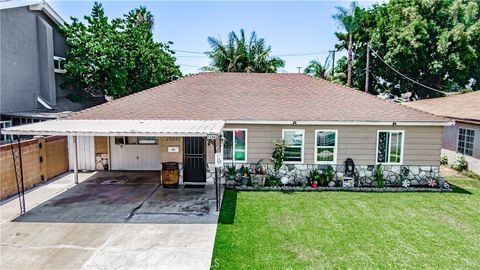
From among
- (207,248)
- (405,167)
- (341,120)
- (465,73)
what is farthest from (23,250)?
(465,73)

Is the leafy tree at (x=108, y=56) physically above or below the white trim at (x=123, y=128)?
above

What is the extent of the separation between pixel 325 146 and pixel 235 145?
11.4 feet

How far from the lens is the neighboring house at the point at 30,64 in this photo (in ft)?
50.8

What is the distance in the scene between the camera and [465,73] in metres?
27.6

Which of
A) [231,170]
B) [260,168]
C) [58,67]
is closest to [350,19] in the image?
[260,168]

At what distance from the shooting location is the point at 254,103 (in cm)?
1366

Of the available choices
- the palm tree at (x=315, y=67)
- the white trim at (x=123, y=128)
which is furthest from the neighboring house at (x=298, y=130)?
the palm tree at (x=315, y=67)

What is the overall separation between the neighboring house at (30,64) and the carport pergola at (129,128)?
5.85m

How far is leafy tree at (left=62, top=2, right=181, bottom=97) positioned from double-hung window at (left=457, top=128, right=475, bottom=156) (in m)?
18.8

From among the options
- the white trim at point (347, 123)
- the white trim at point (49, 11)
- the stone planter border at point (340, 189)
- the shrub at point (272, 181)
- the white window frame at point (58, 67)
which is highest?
the white trim at point (49, 11)

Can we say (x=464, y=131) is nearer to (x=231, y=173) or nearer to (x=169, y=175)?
(x=231, y=173)

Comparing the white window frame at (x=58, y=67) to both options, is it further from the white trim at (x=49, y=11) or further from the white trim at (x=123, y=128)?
the white trim at (x=123, y=128)

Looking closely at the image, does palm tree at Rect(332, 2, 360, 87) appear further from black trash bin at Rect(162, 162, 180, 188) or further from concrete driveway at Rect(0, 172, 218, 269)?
concrete driveway at Rect(0, 172, 218, 269)

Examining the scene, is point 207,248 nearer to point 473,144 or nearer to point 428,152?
point 428,152
